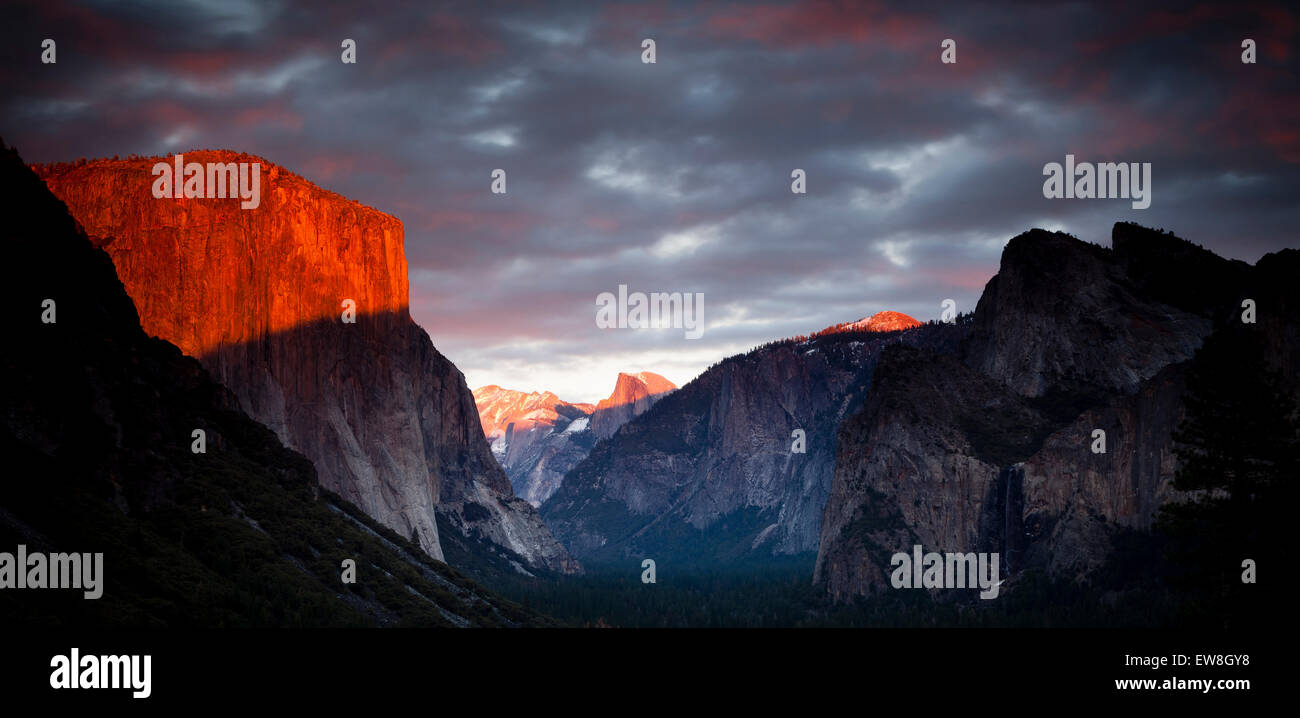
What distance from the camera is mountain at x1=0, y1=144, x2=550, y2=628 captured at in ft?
260

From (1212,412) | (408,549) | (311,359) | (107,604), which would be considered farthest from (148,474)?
(1212,412)

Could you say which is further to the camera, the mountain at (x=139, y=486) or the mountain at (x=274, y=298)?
the mountain at (x=274, y=298)

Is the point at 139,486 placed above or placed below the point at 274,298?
below

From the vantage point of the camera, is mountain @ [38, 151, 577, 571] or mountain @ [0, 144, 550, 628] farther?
mountain @ [38, 151, 577, 571]

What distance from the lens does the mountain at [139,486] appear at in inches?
3120

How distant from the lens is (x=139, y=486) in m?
97.3

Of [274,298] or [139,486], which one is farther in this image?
[274,298]

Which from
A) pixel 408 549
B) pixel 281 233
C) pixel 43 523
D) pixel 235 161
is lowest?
pixel 408 549
